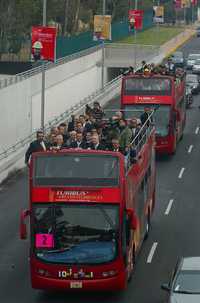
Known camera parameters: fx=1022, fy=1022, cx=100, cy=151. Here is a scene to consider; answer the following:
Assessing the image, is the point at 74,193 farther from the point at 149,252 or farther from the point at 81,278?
the point at 149,252

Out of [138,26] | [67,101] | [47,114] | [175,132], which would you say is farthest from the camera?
[138,26]

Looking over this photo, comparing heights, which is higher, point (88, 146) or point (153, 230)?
point (88, 146)

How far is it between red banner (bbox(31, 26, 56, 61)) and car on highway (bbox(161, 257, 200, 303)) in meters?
21.0

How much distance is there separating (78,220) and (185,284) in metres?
2.82

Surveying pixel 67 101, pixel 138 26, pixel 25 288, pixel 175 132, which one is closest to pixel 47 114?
pixel 67 101

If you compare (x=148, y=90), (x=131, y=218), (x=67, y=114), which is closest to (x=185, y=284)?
(x=131, y=218)

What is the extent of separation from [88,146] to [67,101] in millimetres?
38847

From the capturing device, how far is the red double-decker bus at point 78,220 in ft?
64.3

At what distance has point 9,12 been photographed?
3393 inches

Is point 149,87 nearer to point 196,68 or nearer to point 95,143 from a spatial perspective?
point 95,143

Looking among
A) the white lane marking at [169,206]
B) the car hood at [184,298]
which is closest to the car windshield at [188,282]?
the car hood at [184,298]

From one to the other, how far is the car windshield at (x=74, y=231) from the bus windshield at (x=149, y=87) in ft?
70.2

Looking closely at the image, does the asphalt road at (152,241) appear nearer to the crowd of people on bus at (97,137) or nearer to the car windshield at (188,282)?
the car windshield at (188,282)

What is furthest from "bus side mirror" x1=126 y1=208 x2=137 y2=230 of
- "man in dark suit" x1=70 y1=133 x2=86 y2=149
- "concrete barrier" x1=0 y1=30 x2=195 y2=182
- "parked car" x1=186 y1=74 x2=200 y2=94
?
"parked car" x1=186 y1=74 x2=200 y2=94
